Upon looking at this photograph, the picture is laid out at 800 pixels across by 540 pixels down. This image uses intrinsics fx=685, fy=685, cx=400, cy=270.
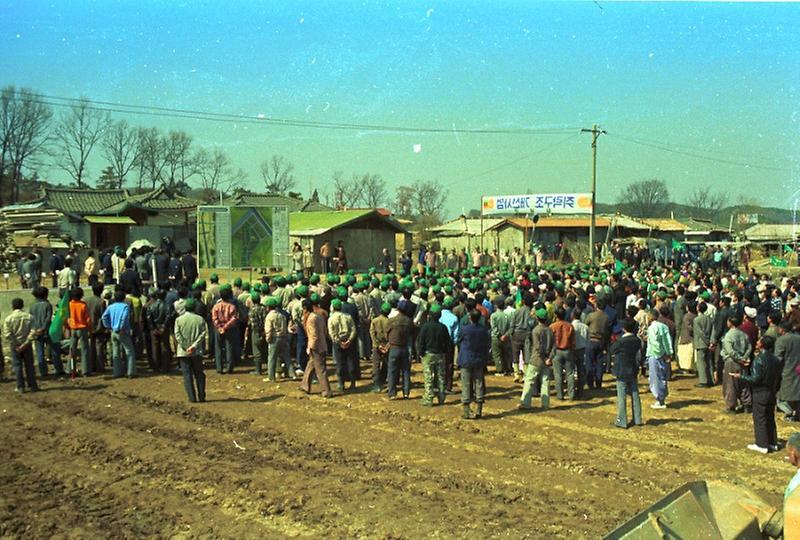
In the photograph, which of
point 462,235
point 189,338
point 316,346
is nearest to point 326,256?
point 462,235

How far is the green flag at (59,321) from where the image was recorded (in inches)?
546

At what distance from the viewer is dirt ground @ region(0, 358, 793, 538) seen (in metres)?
7.20

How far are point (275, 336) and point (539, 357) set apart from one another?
5121mm

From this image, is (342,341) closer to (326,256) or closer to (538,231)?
(326,256)

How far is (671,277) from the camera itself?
24.4 m

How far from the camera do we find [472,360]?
36.5 feet

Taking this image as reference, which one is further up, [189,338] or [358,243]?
[358,243]

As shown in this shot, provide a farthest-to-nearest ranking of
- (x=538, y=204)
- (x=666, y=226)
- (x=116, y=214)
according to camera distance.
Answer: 1. (x=666, y=226)
2. (x=538, y=204)
3. (x=116, y=214)

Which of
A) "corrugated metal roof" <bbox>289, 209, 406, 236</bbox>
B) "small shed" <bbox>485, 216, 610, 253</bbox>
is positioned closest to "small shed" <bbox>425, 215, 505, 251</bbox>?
"small shed" <bbox>485, 216, 610, 253</bbox>

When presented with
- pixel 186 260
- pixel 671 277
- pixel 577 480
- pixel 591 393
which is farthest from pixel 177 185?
pixel 577 480

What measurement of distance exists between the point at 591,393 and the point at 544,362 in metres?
2.04

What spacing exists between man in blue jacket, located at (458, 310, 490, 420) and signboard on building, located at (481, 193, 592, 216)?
31.8 metres

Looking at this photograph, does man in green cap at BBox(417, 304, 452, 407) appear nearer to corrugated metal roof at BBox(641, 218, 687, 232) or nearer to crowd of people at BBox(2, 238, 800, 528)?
crowd of people at BBox(2, 238, 800, 528)

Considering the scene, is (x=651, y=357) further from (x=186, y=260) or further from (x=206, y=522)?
(x=186, y=260)
